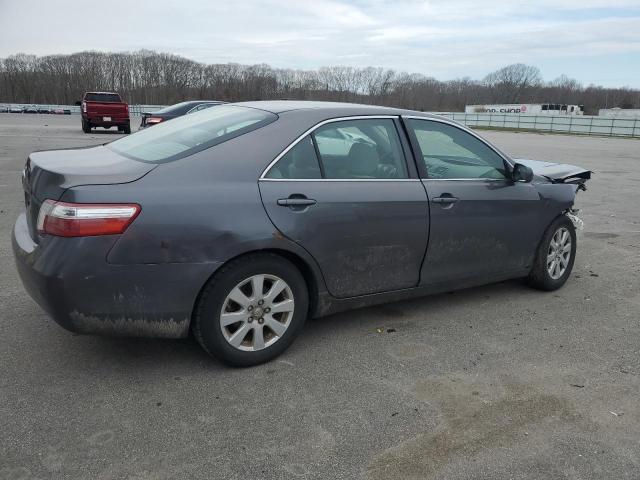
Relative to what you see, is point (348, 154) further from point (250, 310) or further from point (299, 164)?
point (250, 310)

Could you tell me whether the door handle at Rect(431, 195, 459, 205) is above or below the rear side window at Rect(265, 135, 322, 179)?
below

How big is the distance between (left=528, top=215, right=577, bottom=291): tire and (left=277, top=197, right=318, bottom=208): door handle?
2431 millimetres

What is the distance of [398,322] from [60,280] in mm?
2387

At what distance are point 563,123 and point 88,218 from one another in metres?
52.0

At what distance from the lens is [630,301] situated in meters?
4.82

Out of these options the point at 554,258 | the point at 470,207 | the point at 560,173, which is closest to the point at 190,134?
the point at 470,207

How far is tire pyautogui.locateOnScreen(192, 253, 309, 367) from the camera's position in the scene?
3158 millimetres

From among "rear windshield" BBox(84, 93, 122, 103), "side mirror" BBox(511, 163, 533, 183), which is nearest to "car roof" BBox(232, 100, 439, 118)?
"side mirror" BBox(511, 163, 533, 183)

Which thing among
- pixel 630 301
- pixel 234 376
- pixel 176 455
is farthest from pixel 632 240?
pixel 176 455

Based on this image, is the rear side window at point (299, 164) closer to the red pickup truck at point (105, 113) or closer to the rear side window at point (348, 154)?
the rear side window at point (348, 154)

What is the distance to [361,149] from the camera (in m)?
3.79

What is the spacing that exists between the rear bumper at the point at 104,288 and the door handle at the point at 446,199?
1.70m

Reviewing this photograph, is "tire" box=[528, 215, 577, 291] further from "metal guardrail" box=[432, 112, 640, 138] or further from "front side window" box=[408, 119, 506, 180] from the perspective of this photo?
"metal guardrail" box=[432, 112, 640, 138]

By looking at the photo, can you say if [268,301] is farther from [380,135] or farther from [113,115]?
[113,115]
